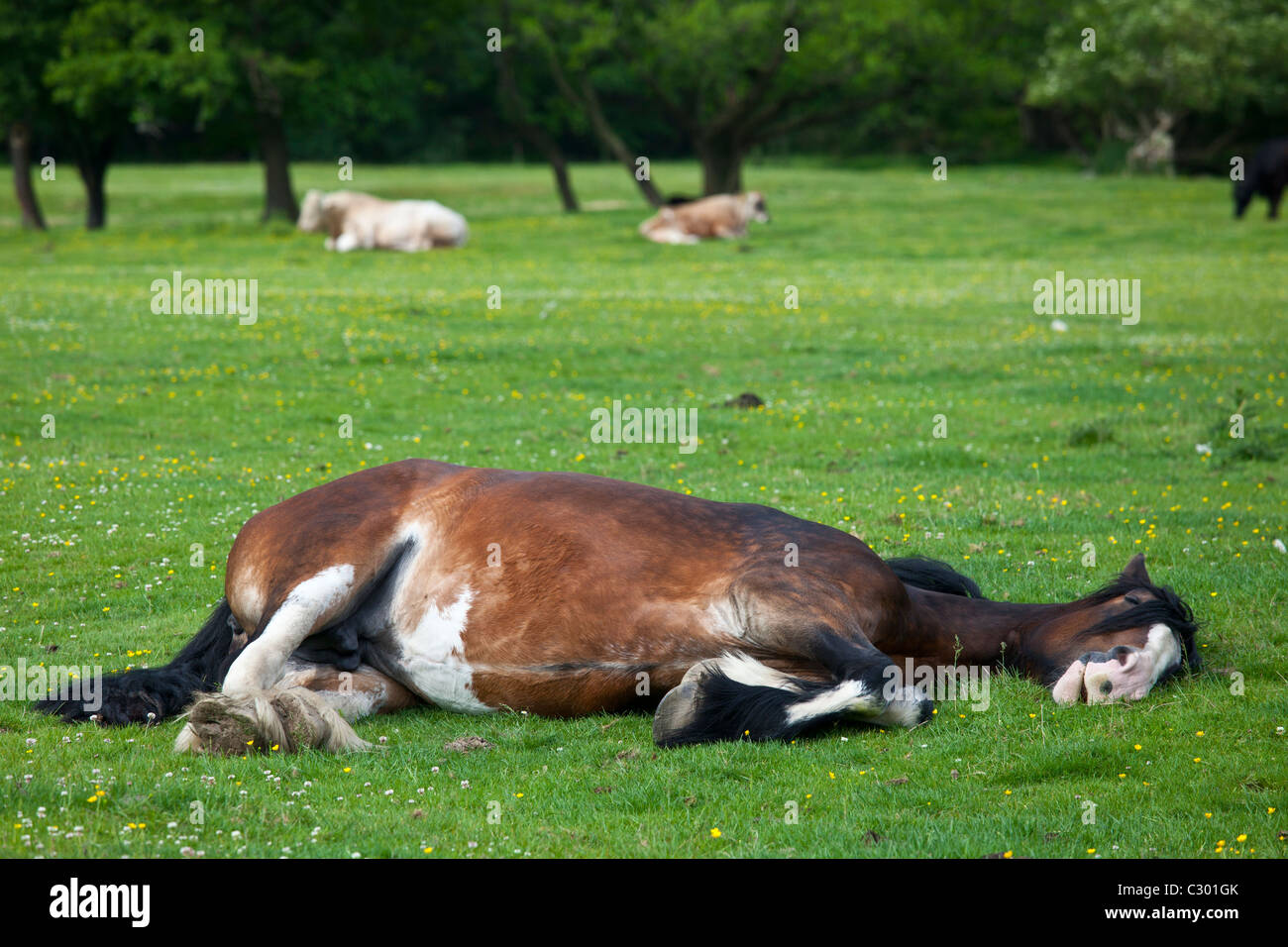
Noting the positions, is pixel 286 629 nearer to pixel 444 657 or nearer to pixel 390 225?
pixel 444 657

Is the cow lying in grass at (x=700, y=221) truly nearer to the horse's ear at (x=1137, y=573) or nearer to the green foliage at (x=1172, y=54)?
the green foliage at (x=1172, y=54)

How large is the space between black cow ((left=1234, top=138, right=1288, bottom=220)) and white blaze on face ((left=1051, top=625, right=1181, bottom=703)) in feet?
113

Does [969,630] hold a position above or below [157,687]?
above

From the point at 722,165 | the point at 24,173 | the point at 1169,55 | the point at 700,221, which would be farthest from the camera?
the point at 1169,55

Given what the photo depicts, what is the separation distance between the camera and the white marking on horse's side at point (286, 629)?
5.77 meters

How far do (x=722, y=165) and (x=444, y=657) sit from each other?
38.3 metres

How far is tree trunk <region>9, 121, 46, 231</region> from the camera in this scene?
Result: 3616cm

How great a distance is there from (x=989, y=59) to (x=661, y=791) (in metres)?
41.3

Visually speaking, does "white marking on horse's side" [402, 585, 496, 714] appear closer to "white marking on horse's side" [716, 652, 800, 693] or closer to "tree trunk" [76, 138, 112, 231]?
"white marking on horse's side" [716, 652, 800, 693]

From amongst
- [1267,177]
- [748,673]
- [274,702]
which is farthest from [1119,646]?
[1267,177]

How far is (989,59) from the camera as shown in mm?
41875

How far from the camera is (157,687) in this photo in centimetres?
603

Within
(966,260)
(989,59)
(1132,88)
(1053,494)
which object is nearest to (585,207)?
(989,59)
